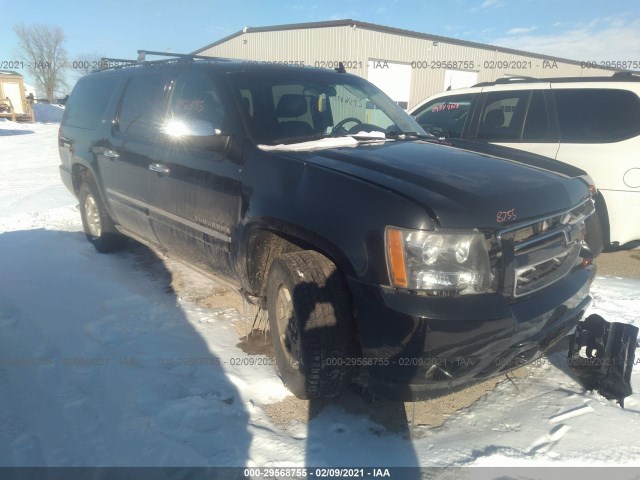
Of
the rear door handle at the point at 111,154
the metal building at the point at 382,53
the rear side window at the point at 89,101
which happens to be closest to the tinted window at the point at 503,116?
the rear door handle at the point at 111,154

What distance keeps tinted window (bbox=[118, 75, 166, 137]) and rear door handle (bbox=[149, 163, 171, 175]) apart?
29cm

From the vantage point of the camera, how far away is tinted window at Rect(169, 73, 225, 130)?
3350 millimetres

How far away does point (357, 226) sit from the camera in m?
2.28

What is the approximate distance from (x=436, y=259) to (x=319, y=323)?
70 cm

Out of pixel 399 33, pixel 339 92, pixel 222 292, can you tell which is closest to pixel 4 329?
pixel 222 292

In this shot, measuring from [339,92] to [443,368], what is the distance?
2493 millimetres

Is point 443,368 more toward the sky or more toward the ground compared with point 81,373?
more toward the sky

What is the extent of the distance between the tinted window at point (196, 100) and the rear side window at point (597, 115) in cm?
364

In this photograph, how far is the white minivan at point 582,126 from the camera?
177 inches

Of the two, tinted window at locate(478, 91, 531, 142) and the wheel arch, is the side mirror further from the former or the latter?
tinted window at locate(478, 91, 531, 142)

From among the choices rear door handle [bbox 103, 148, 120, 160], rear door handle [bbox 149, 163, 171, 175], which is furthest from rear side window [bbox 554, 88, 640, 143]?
rear door handle [bbox 103, 148, 120, 160]

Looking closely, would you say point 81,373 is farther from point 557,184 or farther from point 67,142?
point 67,142

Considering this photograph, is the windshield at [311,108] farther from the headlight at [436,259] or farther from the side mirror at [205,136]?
the headlight at [436,259]

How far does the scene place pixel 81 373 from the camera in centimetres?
303
